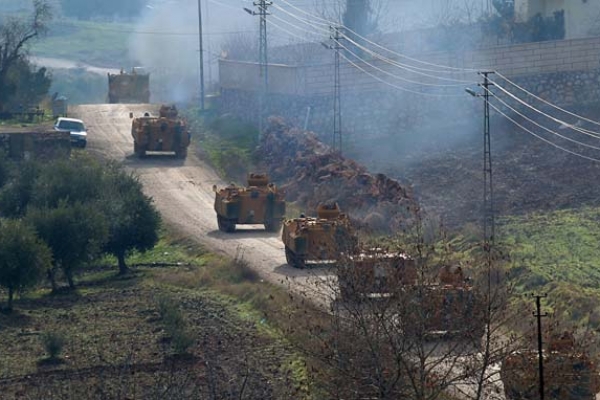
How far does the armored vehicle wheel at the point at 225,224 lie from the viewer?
37.0 metres

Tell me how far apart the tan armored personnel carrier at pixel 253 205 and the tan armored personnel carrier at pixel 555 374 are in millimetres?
18631

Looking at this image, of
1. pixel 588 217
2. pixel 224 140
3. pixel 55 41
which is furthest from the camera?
pixel 55 41

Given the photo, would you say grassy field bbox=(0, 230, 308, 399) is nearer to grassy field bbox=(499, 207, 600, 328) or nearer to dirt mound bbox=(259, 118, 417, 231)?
dirt mound bbox=(259, 118, 417, 231)

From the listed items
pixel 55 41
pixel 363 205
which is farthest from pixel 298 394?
pixel 55 41

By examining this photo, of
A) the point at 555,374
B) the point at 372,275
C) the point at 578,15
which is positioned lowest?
the point at 555,374

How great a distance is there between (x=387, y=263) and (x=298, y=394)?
3220 mm

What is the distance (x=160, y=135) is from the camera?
157ft

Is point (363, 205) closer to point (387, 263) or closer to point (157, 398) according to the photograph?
point (387, 263)

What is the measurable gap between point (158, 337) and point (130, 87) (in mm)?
38370

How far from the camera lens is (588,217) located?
120 ft

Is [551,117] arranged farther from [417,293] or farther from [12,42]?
[417,293]

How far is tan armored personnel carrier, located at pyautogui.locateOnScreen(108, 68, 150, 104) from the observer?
64.7 meters

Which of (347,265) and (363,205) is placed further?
(363,205)

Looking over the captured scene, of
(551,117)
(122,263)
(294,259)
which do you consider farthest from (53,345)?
(551,117)
